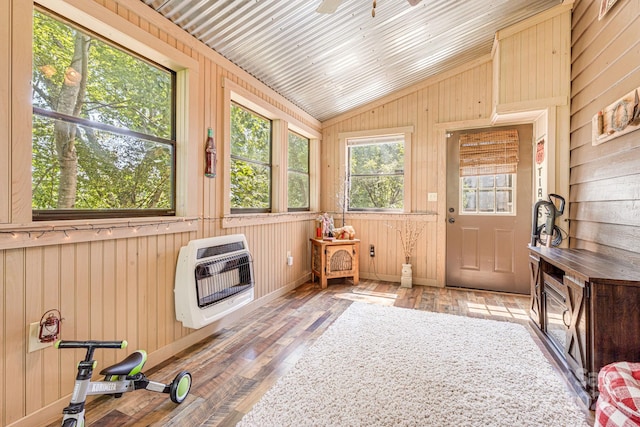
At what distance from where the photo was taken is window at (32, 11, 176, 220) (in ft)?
5.11

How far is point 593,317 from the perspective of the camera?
1.55 meters

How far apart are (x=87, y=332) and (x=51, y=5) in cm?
181

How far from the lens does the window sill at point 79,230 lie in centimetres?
137

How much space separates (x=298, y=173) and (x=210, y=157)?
74.6 inches

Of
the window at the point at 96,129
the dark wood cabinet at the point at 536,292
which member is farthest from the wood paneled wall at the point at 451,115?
the window at the point at 96,129

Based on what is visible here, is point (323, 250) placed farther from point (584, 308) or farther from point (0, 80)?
point (0, 80)

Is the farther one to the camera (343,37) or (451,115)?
(451,115)

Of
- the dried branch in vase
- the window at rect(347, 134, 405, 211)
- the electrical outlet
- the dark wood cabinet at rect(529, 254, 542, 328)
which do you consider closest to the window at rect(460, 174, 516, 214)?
the dried branch in vase

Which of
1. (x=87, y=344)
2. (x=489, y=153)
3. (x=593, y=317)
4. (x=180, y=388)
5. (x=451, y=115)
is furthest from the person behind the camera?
(x=451, y=115)

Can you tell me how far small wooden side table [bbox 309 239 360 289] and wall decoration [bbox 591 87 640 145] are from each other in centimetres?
271

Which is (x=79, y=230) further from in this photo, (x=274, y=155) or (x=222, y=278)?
(x=274, y=155)

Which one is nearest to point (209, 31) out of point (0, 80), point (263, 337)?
point (0, 80)

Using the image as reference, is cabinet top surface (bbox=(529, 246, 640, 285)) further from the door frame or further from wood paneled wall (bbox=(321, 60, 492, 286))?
wood paneled wall (bbox=(321, 60, 492, 286))

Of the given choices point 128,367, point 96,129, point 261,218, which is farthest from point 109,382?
point 261,218
